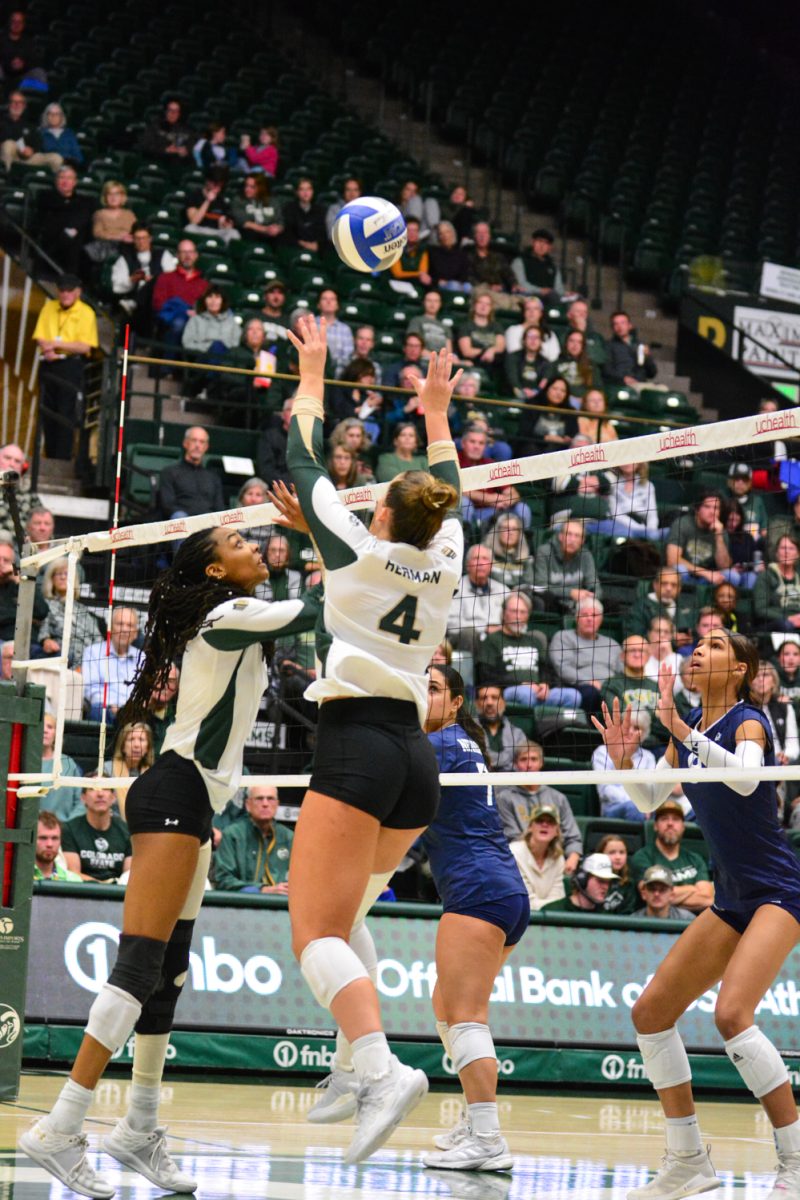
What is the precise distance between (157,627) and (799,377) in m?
17.2

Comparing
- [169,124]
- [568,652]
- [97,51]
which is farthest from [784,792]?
[97,51]

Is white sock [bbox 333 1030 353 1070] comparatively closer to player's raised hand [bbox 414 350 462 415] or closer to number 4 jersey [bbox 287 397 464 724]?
number 4 jersey [bbox 287 397 464 724]

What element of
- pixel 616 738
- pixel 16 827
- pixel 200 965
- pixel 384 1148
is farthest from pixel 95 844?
pixel 616 738

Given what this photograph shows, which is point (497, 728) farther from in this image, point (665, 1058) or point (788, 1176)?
point (788, 1176)

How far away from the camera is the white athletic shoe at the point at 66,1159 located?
5.19m

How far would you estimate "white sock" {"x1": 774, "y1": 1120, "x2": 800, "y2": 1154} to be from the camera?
19.7 ft

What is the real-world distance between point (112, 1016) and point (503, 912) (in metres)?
1.92

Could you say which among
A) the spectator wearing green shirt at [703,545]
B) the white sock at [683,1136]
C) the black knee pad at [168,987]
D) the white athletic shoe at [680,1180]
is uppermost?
the spectator wearing green shirt at [703,545]

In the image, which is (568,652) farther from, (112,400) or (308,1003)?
(112,400)

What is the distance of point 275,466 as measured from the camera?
49.0ft

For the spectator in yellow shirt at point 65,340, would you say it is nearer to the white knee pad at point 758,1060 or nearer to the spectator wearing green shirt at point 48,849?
the spectator wearing green shirt at point 48,849

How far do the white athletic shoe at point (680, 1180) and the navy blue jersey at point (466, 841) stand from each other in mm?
1281

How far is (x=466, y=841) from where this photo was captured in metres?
6.99

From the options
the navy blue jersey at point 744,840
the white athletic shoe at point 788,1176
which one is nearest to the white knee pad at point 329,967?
the navy blue jersey at point 744,840
